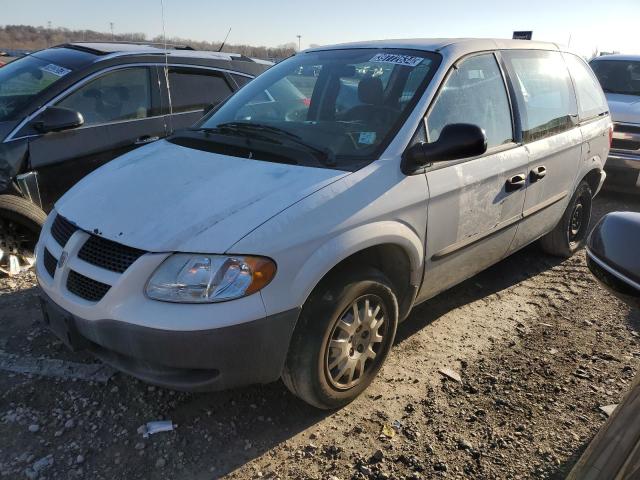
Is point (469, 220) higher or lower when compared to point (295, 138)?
lower

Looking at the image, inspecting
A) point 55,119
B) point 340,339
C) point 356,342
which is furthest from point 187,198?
point 55,119

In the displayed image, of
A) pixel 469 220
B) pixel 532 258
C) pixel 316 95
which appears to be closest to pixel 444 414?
pixel 469 220

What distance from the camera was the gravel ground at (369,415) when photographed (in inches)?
95.7

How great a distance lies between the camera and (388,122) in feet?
9.59

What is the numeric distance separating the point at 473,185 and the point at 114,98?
10.3 feet

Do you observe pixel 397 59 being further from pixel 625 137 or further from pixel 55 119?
pixel 625 137

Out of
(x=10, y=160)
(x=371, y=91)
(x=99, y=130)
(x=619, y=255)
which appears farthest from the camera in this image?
(x=99, y=130)

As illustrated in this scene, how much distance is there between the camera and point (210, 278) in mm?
2188

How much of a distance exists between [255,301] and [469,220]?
1.59 metres

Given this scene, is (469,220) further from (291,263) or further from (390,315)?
(291,263)

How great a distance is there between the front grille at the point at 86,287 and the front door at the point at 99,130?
202 cm

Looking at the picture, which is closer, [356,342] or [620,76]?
[356,342]

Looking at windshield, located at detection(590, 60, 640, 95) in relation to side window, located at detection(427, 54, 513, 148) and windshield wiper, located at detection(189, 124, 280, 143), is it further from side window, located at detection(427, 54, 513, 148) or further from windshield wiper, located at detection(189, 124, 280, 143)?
windshield wiper, located at detection(189, 124, 280, 143)

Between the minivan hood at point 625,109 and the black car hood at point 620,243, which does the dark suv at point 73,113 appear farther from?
the minivan hood at point 625,109
